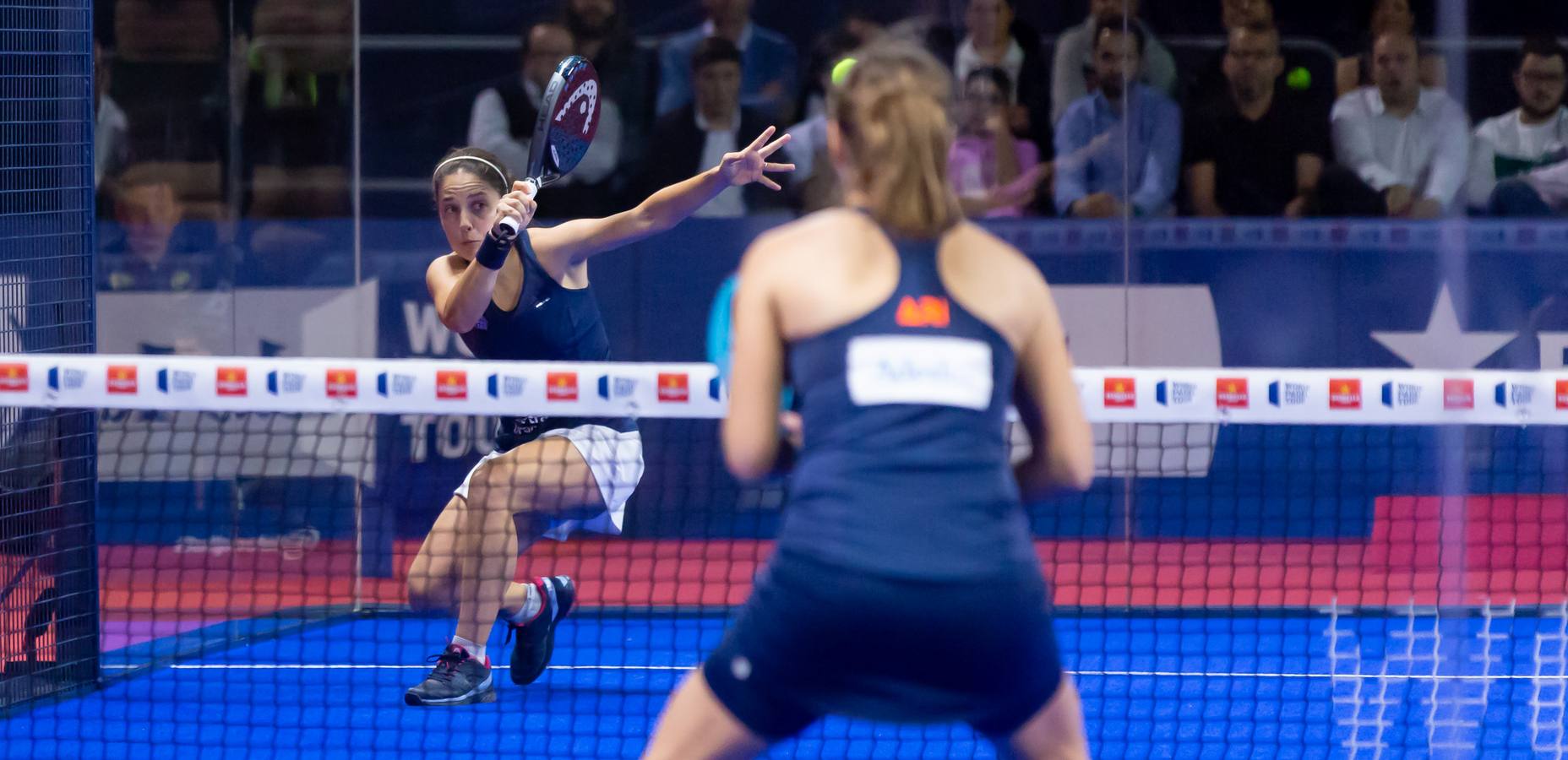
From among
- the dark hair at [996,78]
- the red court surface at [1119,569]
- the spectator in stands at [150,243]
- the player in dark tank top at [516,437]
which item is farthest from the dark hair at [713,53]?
the player in dark tank top at [516,437]

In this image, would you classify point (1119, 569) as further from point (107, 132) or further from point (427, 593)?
point (107, 132)

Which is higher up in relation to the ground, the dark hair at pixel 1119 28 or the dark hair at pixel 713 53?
the dark hair at pixel 1119 28

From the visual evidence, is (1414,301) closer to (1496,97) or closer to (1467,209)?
(1467,209)

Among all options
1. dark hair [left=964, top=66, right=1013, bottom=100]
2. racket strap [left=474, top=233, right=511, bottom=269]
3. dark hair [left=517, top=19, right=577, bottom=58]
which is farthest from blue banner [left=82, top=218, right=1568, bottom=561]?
racket strap [left=474, top=233, right=511, bottom=269]

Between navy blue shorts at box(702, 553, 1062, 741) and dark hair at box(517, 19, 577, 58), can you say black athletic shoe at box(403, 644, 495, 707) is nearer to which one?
navy blue shorts at box(702, 553, 1062, 741)

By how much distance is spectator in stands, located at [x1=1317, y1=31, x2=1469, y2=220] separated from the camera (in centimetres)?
756

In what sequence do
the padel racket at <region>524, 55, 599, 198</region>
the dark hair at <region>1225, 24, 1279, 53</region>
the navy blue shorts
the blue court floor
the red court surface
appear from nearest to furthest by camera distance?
the navy blue shorts → the padel racket at <region>524, 55, 599, 198</region> → the blue court floor → the red court surface → the dark hair at <region>1225, 24, 1279, 53</region>

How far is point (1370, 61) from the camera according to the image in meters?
7.62

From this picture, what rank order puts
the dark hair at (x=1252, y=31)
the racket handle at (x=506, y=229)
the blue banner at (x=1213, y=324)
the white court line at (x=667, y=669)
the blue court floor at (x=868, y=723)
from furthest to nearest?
the dark hair at (x=1252, y=31), the blue banner at (x=1213, y=324), the white court line at (x=667, y=669), the blue court floor at (x=868, y=723), the racket handle at (x=506, y=229)

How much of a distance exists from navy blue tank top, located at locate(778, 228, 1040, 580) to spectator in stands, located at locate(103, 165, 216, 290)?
19.6 feet

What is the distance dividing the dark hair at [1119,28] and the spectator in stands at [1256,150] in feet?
1.30

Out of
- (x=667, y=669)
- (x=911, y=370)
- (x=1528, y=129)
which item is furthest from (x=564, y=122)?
(x=1528, y=129)

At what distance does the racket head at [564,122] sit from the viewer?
4660 mm

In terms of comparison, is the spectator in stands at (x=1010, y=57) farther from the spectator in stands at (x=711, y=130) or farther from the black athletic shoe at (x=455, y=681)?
the black athletic shoe at (x=455, y=681)
